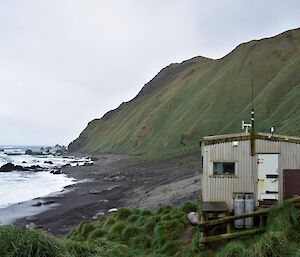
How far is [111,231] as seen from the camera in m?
17.2

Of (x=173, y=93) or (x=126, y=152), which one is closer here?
(x=126, y=152)

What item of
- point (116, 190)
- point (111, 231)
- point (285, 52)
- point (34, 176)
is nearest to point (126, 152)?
point (285, 52)

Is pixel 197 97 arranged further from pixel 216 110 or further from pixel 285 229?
pixel 285 229

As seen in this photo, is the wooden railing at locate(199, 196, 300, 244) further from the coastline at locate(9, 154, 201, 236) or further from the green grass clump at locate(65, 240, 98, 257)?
the coastline at locate(9, 154, 201, 236)

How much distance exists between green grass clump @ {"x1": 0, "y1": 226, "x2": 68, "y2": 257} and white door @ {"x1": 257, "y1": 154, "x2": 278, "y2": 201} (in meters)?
8.64

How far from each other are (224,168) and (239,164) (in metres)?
0.55

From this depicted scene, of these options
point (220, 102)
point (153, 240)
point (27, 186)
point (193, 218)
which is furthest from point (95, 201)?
point (220, 102)

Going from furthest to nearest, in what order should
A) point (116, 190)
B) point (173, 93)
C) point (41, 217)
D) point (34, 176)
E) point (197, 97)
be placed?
point (173, 93)
point (197, 97)
point (34, 176)
point (116, 190)
point (41, 217)

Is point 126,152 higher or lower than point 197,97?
lower

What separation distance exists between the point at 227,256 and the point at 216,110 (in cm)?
9241

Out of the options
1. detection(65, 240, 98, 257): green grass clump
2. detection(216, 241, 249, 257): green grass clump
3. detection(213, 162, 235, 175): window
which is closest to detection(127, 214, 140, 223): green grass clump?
detection(213, 162, 235, 175): window

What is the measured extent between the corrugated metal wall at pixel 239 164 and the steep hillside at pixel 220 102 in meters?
49.2

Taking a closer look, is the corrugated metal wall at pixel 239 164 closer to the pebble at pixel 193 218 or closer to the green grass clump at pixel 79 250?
the pebble at pixel 193 218

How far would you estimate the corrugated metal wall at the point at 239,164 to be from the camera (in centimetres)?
1492
